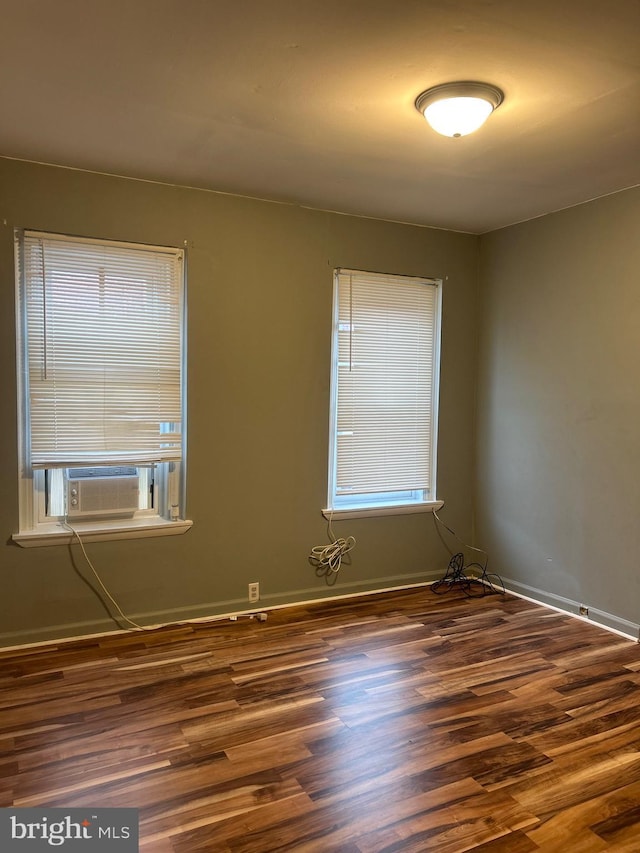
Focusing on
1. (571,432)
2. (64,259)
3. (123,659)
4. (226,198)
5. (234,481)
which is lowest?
(123,659)

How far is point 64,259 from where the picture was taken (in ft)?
11.2

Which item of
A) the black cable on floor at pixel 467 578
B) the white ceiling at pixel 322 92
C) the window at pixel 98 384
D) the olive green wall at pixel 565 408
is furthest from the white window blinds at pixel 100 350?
the olive green wall at pixel 565 408

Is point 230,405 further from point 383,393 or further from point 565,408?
point 565,408

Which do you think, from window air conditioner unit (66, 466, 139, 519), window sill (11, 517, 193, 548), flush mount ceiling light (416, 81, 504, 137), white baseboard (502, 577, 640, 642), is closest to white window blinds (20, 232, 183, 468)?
window air conditioner unit (66, 466, 139, 519)

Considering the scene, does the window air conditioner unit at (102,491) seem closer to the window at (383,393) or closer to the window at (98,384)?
the window at (98,384)

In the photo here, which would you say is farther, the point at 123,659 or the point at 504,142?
the point at 123,659

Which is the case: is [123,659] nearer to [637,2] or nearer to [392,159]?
[392,159]

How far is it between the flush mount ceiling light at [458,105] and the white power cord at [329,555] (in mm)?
2530

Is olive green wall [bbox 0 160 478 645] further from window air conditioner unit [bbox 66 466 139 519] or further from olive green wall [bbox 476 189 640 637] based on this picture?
olive green wall [bbox 476 189 640 637]

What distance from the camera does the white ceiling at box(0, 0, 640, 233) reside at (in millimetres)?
1970

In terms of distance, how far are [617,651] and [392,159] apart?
2.90 metres

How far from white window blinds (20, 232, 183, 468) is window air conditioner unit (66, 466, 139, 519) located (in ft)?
0.37

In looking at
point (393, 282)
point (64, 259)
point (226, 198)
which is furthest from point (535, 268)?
point (64, 259)

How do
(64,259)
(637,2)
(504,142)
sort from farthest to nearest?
(64,259) < (504,142) < (637,2)
